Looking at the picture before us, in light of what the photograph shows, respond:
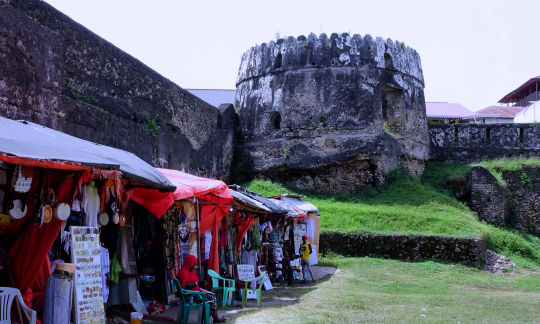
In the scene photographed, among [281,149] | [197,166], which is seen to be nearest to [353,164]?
[281,149]

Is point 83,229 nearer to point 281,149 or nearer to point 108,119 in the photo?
point 108,119

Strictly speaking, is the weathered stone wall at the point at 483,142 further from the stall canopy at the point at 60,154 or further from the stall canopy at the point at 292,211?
the stall canopy at the point at 60,154

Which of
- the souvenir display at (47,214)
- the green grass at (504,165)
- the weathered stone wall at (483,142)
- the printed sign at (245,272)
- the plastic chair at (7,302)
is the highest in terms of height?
the weathered stone wall at (483,142)

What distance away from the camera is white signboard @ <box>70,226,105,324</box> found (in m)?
5.13

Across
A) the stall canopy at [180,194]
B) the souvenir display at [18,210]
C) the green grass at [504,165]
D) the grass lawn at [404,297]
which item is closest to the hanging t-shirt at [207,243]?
the stall canopy at [180,194]

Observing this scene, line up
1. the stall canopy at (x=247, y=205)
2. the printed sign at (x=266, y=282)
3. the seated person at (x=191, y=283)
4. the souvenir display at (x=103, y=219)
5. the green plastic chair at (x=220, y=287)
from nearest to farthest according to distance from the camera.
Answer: the souvenir display at (x=103, y=219) < the seated person at (x=191, y=283) < the green plastic chair at (x=220, y=287) < the stall canopy at (x=247, y=205) < the printed sign at (x=266, y=282)

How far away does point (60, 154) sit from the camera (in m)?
4.77

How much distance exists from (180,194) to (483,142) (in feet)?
58.0

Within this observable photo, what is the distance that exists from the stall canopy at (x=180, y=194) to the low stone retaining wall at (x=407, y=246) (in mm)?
7380

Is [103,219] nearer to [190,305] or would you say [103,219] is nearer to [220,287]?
[190,305]

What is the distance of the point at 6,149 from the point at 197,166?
10315 millimetres

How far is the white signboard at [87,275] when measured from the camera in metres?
5.13

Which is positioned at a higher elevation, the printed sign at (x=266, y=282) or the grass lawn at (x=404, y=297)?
the printed sign at (x=266, y=282)

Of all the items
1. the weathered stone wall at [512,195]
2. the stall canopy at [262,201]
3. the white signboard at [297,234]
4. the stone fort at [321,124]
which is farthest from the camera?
the weathered stone wall at [512,195]
